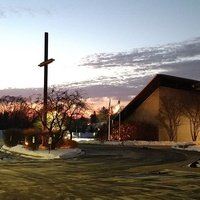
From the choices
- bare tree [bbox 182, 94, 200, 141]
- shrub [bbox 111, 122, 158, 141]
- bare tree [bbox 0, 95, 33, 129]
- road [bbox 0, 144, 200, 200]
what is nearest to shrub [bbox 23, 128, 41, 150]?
road [bbox 0, 144, 200, 200]

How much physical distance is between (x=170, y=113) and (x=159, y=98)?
8.54ft

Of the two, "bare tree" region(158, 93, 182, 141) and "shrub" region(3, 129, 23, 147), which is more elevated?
"bare tree" region(158, 93, 182, 141)

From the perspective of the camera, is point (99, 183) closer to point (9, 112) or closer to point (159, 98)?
point (159, 98)

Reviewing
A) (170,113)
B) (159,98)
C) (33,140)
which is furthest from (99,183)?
(159,98)

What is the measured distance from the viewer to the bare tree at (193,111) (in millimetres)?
63094

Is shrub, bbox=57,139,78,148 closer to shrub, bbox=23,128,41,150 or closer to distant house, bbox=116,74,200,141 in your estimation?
shrub, bbox=23,128,41,150

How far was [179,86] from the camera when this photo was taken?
64.7 metres

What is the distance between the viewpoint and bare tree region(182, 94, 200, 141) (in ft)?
207

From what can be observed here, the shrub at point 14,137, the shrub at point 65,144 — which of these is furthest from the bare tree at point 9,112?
the shrub at point 65,144

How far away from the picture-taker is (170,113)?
210 feet

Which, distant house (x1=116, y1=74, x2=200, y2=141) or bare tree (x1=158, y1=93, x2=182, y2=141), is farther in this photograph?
distant house (x1=116, y1=74, x2=200, y2=141)

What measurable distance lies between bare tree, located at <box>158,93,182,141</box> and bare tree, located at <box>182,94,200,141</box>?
0.91 m

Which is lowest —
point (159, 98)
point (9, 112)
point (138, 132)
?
point (138, 132)

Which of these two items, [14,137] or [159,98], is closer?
[14,137]
